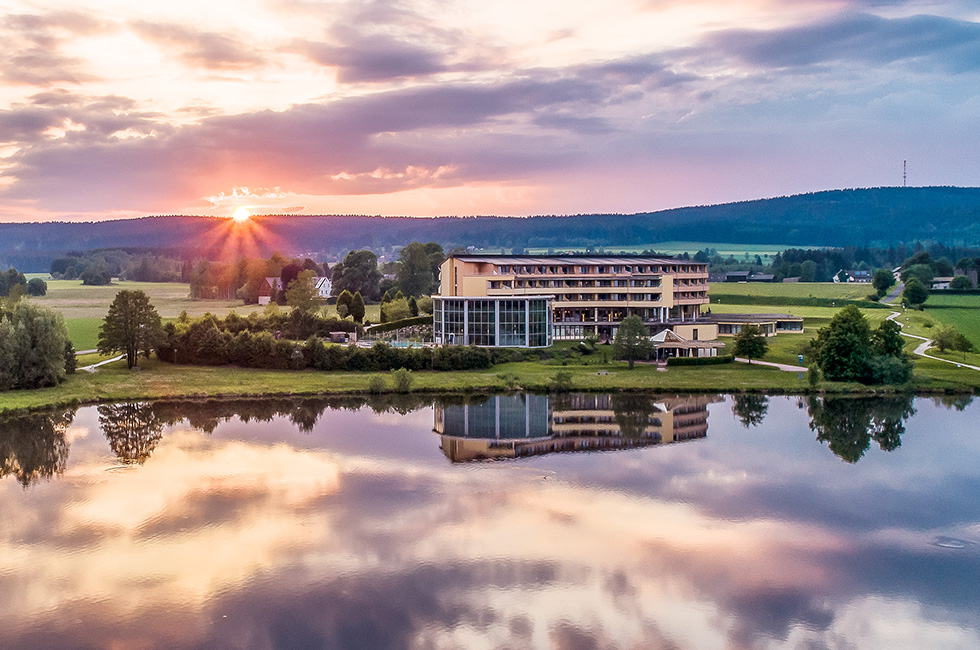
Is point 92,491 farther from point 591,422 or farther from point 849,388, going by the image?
point 849,388

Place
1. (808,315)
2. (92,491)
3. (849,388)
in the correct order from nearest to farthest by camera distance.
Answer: (92,491), (849,388), (808,315)

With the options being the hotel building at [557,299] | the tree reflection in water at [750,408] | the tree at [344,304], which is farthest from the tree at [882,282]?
the tree reflection in water at [750,408]

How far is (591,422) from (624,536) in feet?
51.5

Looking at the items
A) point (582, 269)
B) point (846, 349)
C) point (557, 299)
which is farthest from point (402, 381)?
point (582, 269)

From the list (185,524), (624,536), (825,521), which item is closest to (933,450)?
(825,521)

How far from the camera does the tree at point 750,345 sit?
184 feet

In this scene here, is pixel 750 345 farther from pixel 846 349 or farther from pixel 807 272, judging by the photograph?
pixel 807 272

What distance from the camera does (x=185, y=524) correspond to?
26406 millimetres

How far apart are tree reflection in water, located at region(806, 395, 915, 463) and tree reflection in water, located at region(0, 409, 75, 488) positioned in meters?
29.1

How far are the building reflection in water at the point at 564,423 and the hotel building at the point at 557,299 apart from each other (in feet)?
49.2

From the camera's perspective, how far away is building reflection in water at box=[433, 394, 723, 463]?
36562 millimetres

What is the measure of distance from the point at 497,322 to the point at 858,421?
2625cm

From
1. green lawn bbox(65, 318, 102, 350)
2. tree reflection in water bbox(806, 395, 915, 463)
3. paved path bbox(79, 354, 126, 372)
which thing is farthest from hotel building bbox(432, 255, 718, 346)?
green lawn bbox(65, 318, 102, 350)

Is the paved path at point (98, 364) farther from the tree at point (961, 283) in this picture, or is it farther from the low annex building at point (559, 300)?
the tree at point (961, 283)
